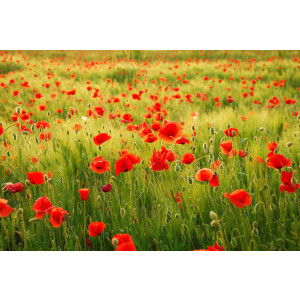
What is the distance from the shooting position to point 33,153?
149 centimetres

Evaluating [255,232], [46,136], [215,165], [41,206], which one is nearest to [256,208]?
[255,232]

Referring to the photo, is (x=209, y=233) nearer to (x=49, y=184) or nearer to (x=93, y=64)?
(x=49, y=184)

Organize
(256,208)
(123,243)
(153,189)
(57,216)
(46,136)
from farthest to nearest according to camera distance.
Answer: (46,136)
(153,189)
(256,208)
(57,216)
(123,243)

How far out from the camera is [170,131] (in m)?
1.25

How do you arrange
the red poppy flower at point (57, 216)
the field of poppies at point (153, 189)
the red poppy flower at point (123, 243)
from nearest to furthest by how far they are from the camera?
the red poppy flower at point (123, 243) → the red poppy flower at point (57, 216) → the field of poppies at point (153, 189)

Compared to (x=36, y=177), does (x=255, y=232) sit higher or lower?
lower

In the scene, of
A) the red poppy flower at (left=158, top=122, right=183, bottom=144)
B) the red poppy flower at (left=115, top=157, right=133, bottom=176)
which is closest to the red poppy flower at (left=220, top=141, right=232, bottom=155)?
the red poppy flower at (left=158, top=122, right=183, bottom=144)

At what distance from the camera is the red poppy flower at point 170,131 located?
1.24m

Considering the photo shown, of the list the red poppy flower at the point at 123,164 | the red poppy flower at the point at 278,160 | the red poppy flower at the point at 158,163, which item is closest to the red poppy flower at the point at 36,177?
the red poppy flower at the point at 123,164

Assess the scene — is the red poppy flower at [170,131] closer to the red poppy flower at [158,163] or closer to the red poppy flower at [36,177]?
the red poppy flower at [158,163]

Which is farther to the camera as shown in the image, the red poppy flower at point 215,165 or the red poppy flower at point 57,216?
the red poppy flower at point 215,165

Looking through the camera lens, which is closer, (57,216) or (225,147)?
(57,216)

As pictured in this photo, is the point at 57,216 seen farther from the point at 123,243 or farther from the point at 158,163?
the point at 158,163

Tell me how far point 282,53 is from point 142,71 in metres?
2.39
